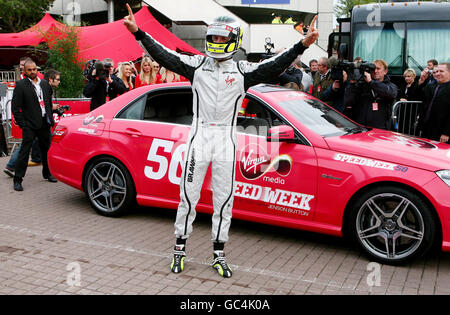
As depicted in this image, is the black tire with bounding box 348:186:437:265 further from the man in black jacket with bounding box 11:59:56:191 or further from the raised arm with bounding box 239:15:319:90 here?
the man in black jacket with bounding box 11:59:56:191

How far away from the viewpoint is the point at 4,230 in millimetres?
5496

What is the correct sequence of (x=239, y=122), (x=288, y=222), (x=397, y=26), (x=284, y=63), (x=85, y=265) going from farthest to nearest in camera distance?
1. (x=397, y=26)
2. (x=239, y=122)
3. (x=288, y=222)
4. (x=85, y=265)
5. (x=284, y=63)

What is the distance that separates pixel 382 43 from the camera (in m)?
11.3

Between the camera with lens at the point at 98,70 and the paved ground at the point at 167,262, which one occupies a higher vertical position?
the camera with lens at the point at 98,70

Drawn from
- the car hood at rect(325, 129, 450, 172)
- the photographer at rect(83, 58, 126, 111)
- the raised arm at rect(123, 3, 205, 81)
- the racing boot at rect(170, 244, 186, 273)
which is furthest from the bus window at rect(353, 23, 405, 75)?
the racing boot at rect(170, 244, 186, 273)

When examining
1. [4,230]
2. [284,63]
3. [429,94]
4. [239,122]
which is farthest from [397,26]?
[4,230]

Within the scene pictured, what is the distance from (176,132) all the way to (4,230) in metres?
2.18

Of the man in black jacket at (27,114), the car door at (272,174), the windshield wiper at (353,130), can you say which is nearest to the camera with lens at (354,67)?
the windshield wiper at (353,130)

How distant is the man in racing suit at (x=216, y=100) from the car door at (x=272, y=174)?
751 millimetres

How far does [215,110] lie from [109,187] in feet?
7.57

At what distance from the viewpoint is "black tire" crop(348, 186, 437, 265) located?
4.34m

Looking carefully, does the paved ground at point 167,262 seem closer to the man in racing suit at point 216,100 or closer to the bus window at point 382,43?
the man in racing suit at point 216,100

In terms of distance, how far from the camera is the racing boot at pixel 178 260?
4316mm

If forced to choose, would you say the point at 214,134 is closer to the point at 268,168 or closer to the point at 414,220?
the point at 268,168
